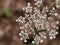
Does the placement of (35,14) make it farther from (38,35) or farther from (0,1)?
(0,1)

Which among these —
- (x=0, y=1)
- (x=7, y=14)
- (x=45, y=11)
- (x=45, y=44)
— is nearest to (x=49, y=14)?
(x=45, y=11)

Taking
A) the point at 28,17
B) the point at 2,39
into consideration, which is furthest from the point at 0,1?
the point at 28,17

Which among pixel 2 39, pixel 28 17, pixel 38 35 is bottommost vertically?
pixel 2 39

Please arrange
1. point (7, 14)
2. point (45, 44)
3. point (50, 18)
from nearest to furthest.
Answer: point (50, 18), point (45, 44), point (7, 14)

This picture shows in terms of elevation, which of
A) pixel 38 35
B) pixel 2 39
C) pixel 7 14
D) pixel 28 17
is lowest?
pixel 2 39

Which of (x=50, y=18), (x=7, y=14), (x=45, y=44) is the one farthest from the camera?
(x=7, y=14)

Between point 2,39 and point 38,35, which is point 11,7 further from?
point 38,35

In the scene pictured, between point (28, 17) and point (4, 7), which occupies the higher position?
point (28, 17)

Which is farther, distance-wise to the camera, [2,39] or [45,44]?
[2,39]

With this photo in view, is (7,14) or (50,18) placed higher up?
(50,18)
